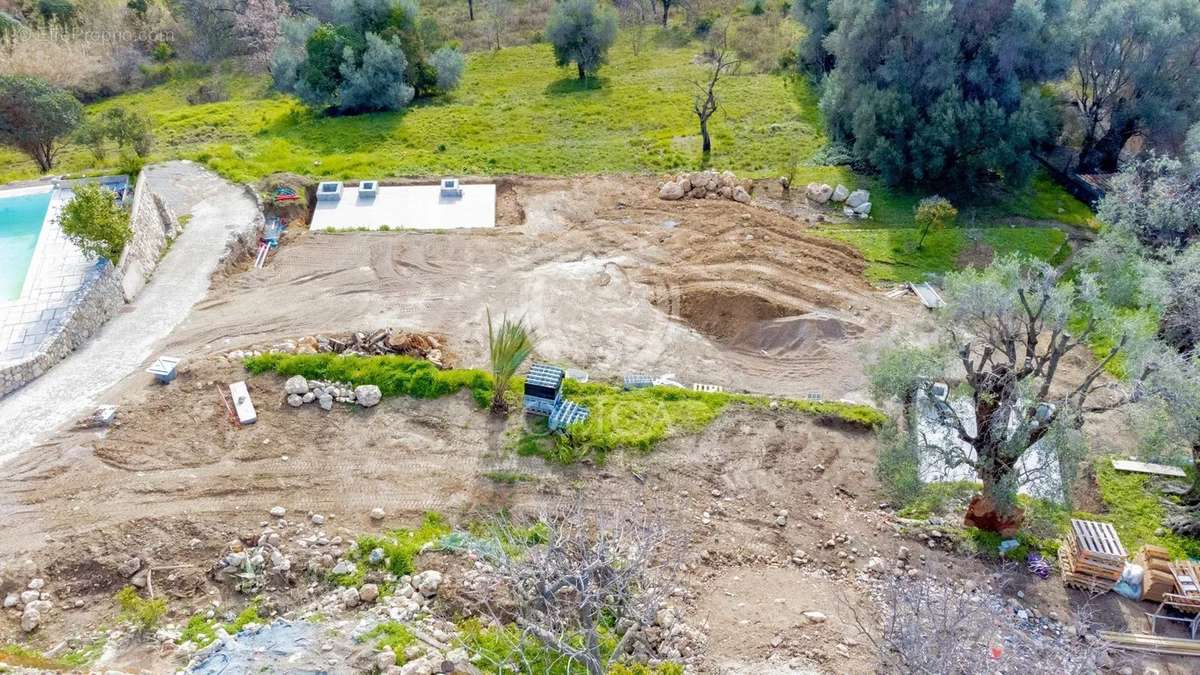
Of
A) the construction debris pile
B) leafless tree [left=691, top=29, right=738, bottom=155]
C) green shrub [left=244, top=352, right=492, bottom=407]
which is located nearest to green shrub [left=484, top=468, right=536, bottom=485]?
green shrub [left=244, top=352, right=492, bottom=407]

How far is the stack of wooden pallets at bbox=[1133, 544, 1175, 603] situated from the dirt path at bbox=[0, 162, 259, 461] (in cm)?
2339

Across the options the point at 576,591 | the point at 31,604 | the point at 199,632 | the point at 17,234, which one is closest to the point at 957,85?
the point at 576,591

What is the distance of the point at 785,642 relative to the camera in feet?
43.3

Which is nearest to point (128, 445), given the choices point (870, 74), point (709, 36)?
point (870, 74)

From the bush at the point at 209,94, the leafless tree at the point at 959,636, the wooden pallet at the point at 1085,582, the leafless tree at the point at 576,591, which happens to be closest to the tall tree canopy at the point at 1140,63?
the wooden pallet at the point at 1085,582

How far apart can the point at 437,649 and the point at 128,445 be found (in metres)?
9.84

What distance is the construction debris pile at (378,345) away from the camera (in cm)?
2067

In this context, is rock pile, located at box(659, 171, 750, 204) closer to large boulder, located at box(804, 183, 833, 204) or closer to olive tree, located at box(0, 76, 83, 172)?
large boulder, located at box(804, 183, 833, 204)

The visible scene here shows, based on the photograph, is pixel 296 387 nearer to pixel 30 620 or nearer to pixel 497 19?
pixel 30 620

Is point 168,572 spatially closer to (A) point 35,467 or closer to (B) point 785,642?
(A) point 35,467

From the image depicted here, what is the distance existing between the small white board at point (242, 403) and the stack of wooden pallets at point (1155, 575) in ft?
63.4

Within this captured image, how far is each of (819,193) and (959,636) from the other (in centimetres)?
2063

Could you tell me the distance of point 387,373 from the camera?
1934 cm

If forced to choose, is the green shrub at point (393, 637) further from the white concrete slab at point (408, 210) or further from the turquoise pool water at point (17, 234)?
the white concrete slab at point (408, 210)
